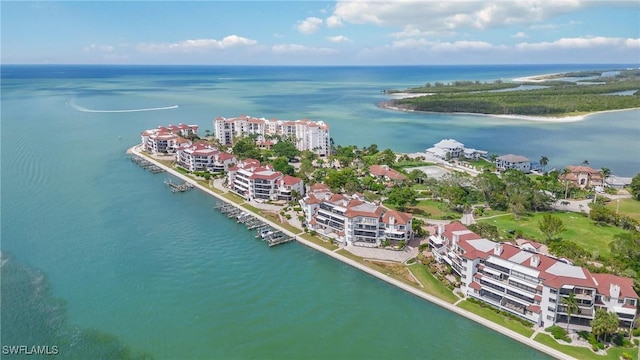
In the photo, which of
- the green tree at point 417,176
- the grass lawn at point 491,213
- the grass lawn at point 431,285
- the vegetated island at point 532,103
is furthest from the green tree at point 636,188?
the vegetated island at point 532,103

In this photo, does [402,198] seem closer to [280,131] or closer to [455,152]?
[455,152]

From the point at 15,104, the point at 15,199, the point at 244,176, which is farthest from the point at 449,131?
the point at 15,104

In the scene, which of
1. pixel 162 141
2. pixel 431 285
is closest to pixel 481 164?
pixel 431 285

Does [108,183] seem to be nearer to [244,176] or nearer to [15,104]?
[244,176]

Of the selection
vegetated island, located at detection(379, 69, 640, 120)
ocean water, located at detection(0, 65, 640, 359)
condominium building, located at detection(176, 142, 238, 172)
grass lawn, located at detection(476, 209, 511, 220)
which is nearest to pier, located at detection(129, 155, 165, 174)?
ocean water, located at detection(0, 65, 640, 359)

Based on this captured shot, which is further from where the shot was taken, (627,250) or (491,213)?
(491,213)

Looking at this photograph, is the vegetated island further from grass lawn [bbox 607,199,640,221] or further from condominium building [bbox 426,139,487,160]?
grass lawn [bbox 607,199,640,221]

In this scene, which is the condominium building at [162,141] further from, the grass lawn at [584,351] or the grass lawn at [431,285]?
the grass lawn at [584,351]
